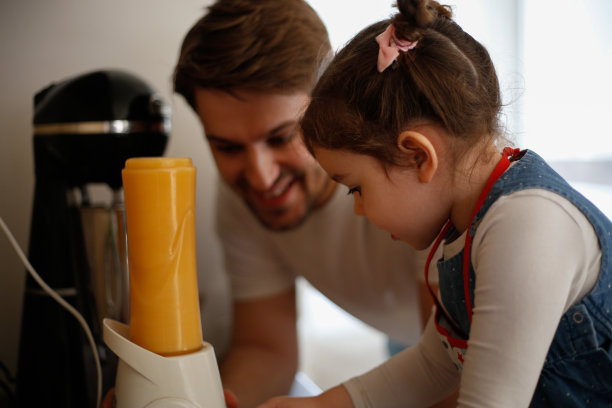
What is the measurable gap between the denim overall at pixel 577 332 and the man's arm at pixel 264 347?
65 centimetres

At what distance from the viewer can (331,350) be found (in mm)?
2152

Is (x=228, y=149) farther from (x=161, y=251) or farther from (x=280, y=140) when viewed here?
(x=161, y=251)

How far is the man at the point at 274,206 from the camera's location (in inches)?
35.0

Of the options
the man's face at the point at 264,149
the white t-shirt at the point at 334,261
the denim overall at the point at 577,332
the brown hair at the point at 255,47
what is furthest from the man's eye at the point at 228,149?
the denim overall at the point at 577,332

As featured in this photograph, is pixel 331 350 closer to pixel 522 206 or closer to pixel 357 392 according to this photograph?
pixel 357 392

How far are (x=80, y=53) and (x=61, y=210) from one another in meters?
0.48

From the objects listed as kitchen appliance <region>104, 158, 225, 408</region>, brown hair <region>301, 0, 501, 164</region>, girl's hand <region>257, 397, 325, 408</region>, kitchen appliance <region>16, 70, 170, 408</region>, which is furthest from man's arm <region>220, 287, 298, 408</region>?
brown hair <region>301, 0, 501, 164</region>

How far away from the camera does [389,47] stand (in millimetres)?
547

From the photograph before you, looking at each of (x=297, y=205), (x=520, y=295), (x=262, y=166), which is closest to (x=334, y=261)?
(x=297, y=205)

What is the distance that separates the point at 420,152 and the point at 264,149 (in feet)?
1.33

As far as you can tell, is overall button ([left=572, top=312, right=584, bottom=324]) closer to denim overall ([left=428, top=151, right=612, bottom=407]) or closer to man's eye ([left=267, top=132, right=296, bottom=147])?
denim overall ([left=428, top=151, right=612, bottom=407])

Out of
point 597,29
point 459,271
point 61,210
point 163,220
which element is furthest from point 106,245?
point 597,29

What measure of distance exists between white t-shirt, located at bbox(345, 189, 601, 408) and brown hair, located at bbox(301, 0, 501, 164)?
0.11 m

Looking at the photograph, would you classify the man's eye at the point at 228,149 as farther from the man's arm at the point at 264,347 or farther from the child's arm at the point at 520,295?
the child's arm at the point at 520,295
